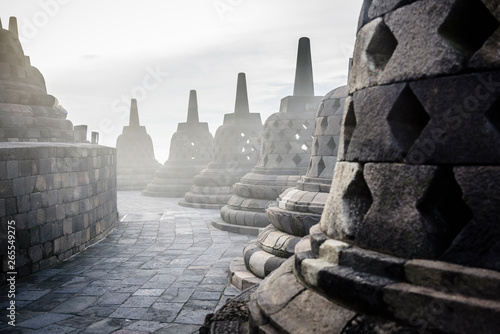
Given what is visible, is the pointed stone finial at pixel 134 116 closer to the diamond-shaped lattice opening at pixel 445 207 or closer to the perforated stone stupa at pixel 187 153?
the perforated stone stupa at pixel 187 153

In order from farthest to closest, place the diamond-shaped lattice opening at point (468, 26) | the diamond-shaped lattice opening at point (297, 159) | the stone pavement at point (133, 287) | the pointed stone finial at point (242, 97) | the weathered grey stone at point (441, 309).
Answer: the pointed stone finial at point (242, 97), the diamond-shaped lattice opening at point (297, 159), the stone pavement at point (133, 287), the diamond-shaped lattice opening at point (468, 26), the weathered grey stone at point (441, 309)

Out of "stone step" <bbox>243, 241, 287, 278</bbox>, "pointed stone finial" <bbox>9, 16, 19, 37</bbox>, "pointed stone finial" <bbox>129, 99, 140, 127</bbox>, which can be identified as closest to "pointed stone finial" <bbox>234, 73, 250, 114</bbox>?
"pointed stone finial" <bbox>9, 16, 19, 37</bbox>

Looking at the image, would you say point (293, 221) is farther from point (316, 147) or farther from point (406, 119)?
point (406, 119)

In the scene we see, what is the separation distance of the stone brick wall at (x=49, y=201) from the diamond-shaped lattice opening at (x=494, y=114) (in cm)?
546

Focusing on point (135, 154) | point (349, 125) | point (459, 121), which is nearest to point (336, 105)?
point (349, 125)

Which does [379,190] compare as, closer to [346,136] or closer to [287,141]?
[346,136]

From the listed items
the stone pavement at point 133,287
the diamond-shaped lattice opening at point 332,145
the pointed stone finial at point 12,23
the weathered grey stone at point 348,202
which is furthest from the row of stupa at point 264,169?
the pointed stone finial at point 12,23

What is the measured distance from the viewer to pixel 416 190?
170 cm

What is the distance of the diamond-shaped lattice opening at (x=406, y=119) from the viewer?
1799mm

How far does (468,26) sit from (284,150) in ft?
24.0

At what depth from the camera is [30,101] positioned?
9078 mm

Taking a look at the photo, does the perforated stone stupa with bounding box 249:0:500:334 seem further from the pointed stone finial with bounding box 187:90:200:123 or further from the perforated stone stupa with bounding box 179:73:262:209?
the pointed stone finial with bounding box 187:90:200:123

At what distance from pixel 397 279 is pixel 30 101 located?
9.32 meters

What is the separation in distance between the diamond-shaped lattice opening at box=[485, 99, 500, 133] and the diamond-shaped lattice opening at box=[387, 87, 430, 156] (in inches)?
10.6
